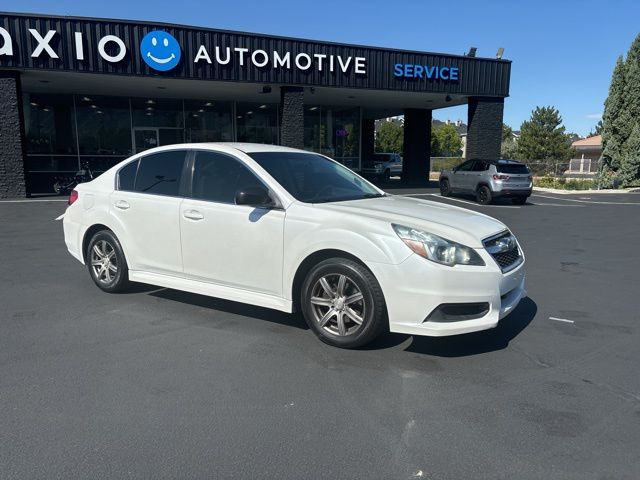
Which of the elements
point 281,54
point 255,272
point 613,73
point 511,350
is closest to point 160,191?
point 255,272

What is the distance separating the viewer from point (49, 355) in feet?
13.4

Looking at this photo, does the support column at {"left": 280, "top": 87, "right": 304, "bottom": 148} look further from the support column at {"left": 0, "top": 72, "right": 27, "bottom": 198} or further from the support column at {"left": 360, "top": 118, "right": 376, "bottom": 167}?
the support column at {"left": 360, "top": 118, "right": 376, "bottom": 167}

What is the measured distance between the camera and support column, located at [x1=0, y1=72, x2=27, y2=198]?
16.2 m

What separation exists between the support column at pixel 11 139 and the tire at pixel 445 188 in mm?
15455

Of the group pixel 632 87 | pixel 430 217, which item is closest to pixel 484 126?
pixel 632 87

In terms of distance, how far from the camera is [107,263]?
5805 millimetres

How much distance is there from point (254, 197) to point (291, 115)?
52.0 ft

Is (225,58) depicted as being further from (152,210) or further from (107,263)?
(152,210)

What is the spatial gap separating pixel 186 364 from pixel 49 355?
3.86ft

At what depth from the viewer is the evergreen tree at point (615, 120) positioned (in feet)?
87.5

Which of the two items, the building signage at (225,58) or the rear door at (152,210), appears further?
the building signage at (225,58)

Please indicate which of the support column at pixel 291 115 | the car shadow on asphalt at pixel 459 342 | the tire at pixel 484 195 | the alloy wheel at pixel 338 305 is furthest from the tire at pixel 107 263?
the support column at pixel 291 115

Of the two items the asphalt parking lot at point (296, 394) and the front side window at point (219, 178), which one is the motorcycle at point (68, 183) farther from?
the front side window at point (219, 178)

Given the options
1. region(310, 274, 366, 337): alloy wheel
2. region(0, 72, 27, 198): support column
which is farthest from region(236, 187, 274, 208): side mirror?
region(0, 72, 27, 198): support column
